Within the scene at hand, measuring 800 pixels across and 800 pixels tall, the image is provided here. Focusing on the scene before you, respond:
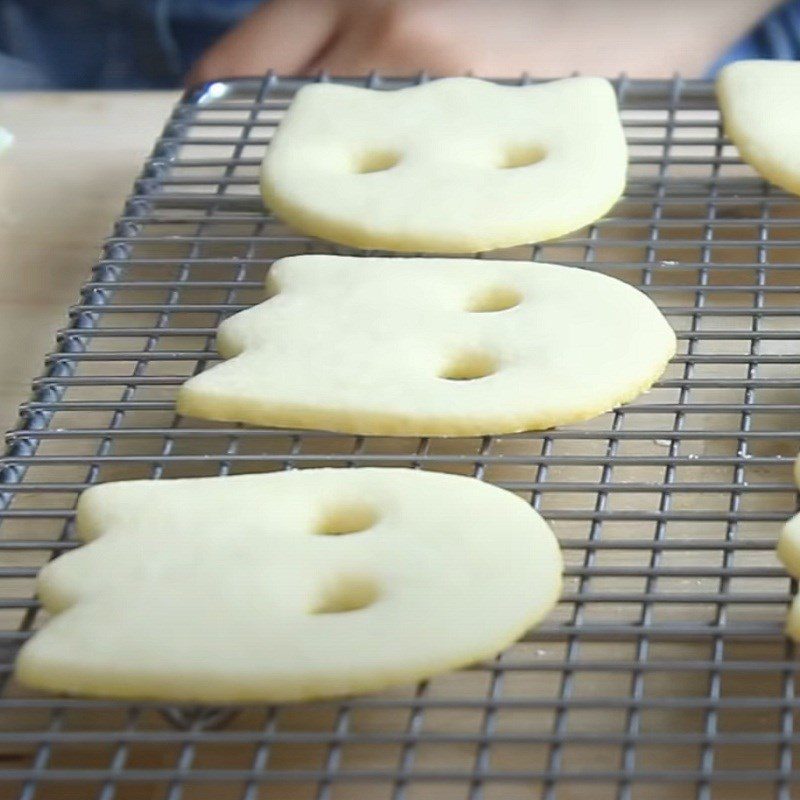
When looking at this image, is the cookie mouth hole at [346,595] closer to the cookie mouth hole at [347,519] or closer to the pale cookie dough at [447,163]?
the cookie mouth hole at [347,519]

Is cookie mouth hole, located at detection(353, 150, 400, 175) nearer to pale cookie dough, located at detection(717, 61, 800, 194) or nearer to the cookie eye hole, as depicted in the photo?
the cookie eye hole

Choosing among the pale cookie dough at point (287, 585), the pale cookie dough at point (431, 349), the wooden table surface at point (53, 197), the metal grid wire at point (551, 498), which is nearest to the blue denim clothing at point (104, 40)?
the wooden table surface at point (53, 197)

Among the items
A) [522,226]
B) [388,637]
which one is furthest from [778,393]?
[388,637]

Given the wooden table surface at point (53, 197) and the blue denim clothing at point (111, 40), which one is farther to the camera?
the blue denim clothing at point (111, 40)

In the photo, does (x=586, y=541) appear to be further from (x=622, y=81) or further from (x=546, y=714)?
(x=622, y=81)

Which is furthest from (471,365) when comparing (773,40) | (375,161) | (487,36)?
(773,40)

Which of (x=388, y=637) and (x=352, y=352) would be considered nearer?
(x=388, y=637)

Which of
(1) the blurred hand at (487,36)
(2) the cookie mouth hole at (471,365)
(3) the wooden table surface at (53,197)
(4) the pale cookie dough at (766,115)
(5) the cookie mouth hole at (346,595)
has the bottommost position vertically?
(1) the blurred hand at (487,36)
